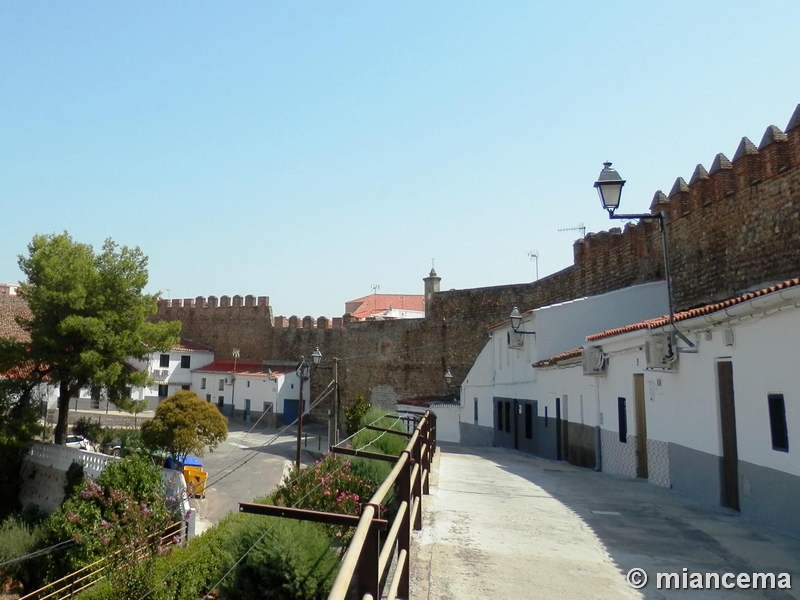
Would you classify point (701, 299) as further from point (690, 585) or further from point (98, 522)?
point (98, 522)

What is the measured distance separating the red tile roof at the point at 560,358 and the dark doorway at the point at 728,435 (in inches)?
196

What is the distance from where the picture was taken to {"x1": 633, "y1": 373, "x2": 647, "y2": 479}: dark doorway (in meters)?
9.80

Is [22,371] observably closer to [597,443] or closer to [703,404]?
[597,443]

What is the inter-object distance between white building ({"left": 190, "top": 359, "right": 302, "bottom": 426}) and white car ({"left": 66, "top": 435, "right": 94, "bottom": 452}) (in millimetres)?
10155

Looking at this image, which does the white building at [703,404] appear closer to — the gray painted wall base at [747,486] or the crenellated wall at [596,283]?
the gray painted wall base at [747,486]

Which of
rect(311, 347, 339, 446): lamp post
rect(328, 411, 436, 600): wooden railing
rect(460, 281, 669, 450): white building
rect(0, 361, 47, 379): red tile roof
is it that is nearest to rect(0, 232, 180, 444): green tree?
rect(0, 361, 47, 379): red tile roof

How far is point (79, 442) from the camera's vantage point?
69.2ft

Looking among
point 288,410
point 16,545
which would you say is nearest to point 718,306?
point 16,545

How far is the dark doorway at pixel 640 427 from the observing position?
9.80 m

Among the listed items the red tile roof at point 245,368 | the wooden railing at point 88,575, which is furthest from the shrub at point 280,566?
the red tile roof at point 245,368

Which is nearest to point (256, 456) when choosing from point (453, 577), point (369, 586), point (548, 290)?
point (548, 290)

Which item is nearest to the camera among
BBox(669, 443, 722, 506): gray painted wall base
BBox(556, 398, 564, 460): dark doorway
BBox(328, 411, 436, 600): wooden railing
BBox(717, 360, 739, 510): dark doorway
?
BBox(328, 411, 436, 600): wooden railing

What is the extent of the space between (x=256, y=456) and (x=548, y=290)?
1329 cm

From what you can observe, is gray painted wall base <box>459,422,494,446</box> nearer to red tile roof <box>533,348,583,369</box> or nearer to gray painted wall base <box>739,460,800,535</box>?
red tile roof <box>533,348,583,369</box>
